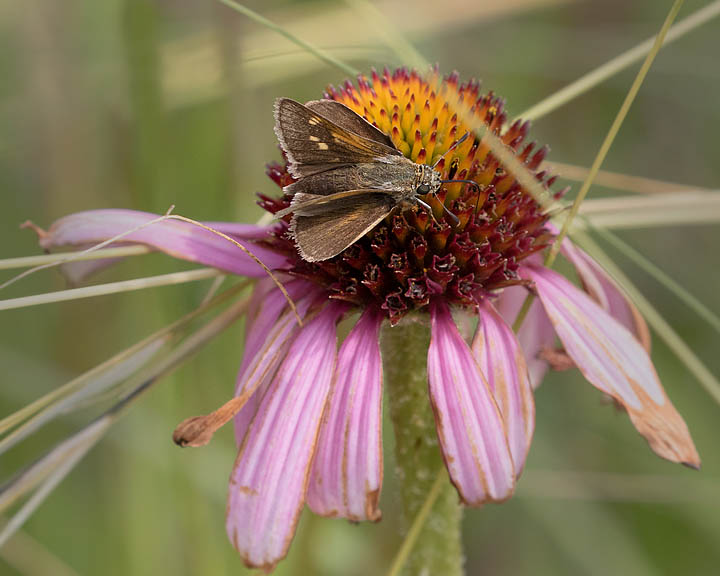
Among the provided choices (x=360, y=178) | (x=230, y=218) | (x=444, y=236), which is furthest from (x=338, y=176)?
(x=230, y=218)

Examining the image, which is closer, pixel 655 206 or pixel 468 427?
pixel 468 427

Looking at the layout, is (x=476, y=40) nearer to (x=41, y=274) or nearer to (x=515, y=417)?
(x=41, y=274)

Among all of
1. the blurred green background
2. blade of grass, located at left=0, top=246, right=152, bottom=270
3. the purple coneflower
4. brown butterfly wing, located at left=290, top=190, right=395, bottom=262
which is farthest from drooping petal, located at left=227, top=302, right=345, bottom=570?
the blurred green background

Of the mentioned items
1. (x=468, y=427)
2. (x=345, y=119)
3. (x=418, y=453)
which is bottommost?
(x=418, y=453)

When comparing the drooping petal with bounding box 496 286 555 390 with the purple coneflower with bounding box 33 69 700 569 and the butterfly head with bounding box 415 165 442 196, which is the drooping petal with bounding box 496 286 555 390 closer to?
the purple coneflower with bounding box 33 69 700 569

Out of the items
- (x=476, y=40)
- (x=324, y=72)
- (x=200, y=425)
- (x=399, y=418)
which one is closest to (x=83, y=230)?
(x=200, y=425)

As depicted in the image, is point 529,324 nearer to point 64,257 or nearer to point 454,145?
point 454,145
